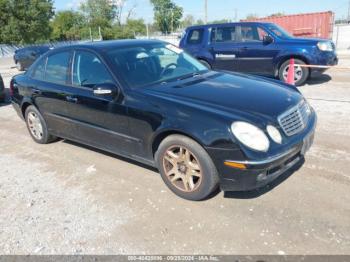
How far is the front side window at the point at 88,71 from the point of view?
158 inches

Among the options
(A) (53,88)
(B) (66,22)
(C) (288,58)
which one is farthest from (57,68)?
(B) (66,22)

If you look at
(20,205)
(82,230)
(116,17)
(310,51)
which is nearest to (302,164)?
(82,230)

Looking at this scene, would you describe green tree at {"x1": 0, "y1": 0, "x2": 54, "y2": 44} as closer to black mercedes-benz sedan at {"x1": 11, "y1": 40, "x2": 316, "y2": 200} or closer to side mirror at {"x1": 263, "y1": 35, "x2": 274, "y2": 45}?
side mirror at {"x1": 263, "y1": 35, "x2": 274, "y2": 45}

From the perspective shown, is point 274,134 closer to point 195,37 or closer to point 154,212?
point 154,212

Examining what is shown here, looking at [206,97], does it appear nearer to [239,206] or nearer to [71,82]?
[239,206]

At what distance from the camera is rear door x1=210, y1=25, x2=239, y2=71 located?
9.59 m

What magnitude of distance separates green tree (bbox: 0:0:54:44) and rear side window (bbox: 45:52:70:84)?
40276 millimetres

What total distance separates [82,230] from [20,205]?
3.26 ft

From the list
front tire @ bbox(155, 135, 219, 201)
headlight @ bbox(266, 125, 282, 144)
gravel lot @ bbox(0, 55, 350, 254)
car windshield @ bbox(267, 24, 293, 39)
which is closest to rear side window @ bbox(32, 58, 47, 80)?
gravel lot @ bbox(0, 55, 350, 254)

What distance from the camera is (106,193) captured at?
151 inches

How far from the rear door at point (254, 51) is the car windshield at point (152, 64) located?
4.94 m

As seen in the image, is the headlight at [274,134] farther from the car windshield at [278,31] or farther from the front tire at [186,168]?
the car windshield at [278,31]

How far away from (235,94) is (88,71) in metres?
1.91

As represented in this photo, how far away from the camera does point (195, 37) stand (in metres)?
10.2
